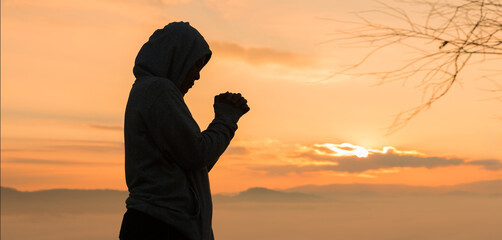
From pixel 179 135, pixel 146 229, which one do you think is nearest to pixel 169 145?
pixel 179 135

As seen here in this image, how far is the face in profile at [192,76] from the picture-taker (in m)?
3.97

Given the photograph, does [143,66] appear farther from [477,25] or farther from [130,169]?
[477,25]

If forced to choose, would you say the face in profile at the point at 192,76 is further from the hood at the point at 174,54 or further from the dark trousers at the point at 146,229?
the dark trousers at the point at 146,229

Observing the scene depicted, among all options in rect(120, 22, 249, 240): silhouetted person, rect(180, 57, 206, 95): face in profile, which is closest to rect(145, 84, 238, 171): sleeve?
rect(120, 22, 249, 240): silhouetted person

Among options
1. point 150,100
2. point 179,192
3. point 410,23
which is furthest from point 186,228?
point 410,23

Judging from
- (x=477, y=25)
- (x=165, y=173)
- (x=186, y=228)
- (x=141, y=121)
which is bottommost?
(x=186, y=228)

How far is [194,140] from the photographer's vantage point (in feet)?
12.2

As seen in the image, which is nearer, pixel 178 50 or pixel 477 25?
pixel 178 50

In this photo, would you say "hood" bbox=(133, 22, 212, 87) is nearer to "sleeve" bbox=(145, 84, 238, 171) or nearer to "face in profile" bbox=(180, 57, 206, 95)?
"face in profile" bbox=(180, 57, 206, 95)

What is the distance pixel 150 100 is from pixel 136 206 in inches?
23.6

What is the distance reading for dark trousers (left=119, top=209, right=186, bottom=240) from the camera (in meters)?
3.76

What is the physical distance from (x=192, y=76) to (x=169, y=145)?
0.49 m

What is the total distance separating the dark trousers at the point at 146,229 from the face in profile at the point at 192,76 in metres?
0.77

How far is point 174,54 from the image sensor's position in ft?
12.9
